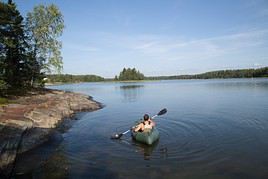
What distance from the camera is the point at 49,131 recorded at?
1450 centimetres

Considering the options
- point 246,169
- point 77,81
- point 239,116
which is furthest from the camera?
point 77,81

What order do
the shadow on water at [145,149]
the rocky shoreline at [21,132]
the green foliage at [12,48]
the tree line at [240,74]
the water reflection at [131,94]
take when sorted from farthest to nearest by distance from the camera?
the tree line at [240,74] → the water reflection at [131,94] → the green foliage at [12,48] → the shadow on water at [145,149] → the rocky shoreline at [21,132]

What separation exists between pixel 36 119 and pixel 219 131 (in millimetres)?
12153

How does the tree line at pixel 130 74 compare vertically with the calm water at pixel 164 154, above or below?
above

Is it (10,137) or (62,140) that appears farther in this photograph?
(62,140)

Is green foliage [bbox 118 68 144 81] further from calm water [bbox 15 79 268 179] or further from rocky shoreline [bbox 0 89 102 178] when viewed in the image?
calm water [bbox 15 79 268 179]

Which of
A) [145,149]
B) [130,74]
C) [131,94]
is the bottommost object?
[145,149]

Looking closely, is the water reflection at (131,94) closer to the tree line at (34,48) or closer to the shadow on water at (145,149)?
the tree line at (34,48)

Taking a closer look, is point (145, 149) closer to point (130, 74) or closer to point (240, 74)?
point (130, 74)

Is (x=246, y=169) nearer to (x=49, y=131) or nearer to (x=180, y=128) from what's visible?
(x=180, y=128)

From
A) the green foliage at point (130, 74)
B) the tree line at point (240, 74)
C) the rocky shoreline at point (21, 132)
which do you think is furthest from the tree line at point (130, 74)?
the rocky shoreline at point (21, 132)

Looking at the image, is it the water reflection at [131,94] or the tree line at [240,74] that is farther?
the tree line at [240,74]

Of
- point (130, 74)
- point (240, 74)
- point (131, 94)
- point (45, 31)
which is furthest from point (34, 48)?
point (240, 74)

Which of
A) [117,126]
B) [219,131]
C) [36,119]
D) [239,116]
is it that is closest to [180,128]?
[219,131]
